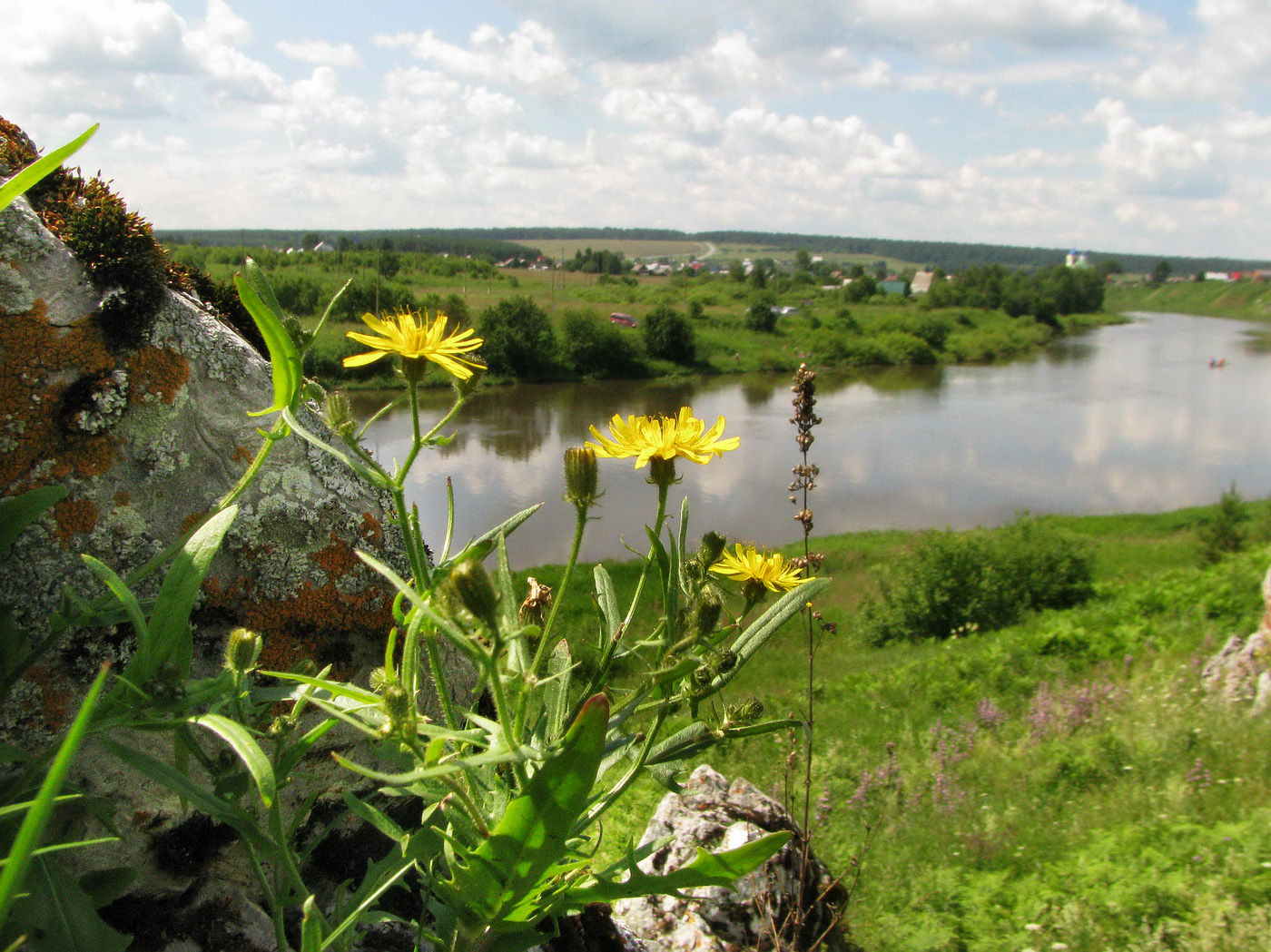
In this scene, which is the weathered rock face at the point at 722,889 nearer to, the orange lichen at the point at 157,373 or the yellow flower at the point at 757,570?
the yellow flower at the point at 757,570

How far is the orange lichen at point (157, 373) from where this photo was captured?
1726 mm

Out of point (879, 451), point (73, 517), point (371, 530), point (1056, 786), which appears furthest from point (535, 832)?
point (879, 451)

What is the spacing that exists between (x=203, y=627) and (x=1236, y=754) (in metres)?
6.18

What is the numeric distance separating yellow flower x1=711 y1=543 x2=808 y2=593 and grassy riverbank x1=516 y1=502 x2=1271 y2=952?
443 mm

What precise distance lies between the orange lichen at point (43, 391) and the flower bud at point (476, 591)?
1108 mm

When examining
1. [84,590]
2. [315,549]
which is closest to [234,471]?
[315,549]

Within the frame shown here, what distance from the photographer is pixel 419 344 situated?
4.07 feet

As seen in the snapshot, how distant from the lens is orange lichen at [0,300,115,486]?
1555 millimetres

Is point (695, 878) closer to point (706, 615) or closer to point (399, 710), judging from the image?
point (706, 615)

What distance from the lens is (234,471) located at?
1828 mm

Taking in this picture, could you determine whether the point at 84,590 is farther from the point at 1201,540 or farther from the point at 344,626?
the point at 1201,540

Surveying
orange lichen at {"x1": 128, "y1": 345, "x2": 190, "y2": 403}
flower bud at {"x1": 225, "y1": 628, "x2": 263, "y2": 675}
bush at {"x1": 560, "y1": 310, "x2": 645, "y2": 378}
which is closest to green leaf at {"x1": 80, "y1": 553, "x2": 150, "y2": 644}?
flower bud at {"x1": 225, "y1": 628, "x2": 263, "y2": 675}

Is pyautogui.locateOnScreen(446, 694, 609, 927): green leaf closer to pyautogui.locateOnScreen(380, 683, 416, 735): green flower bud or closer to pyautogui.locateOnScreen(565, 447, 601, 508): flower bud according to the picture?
pyautogui.locateOnScreen(380, 683, 416, 735): green flower bud

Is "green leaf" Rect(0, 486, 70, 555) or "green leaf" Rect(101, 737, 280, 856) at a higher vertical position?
"green leaf" Rect(0, 486, 70, 555)
